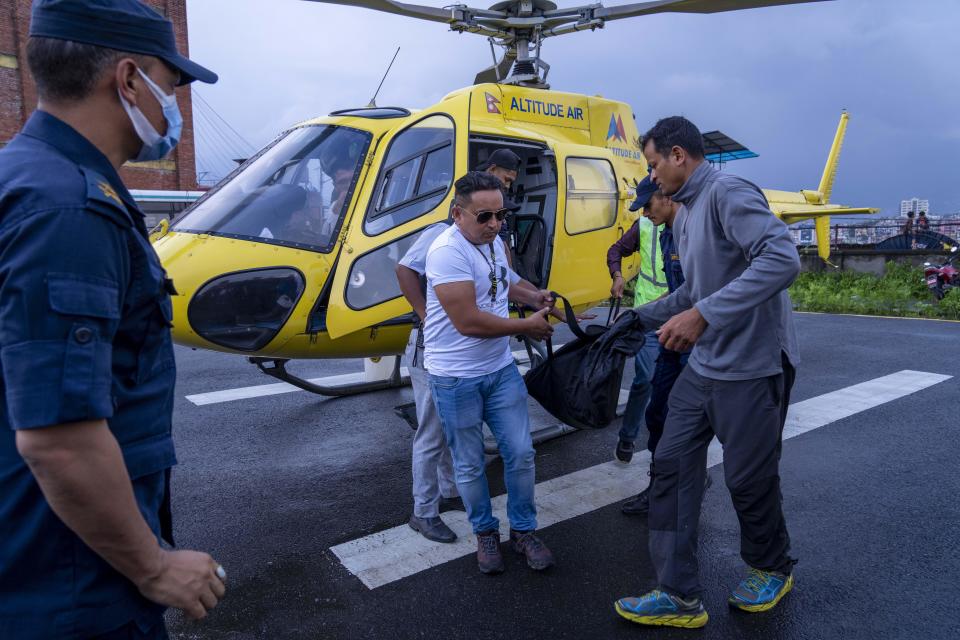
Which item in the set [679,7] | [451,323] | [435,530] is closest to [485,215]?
[451,323]

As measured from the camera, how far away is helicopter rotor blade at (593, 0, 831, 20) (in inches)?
204

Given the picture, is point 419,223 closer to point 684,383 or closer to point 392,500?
point 392,500

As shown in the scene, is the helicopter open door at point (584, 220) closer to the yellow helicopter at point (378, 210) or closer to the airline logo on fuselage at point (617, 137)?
the yellow helicopter at point (378, 210)

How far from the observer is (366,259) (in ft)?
13.7

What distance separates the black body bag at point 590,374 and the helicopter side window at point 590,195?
206cm

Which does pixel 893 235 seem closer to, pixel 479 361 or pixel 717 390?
pixel 717 390

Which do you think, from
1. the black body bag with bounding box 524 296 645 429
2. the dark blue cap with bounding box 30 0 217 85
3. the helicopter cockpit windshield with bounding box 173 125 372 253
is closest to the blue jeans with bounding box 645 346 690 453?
the black body bag with bounding box 524 296 645 429

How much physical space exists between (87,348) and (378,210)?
343 cm

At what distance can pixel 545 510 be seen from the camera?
152 inches

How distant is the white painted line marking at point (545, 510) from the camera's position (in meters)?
3.25

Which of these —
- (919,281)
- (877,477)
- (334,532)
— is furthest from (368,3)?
(919,281)

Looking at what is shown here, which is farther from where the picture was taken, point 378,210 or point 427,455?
point 378,210

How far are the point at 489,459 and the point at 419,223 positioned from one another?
1750 millimetres

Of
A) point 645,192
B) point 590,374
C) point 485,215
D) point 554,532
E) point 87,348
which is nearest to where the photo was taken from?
point 87,348
